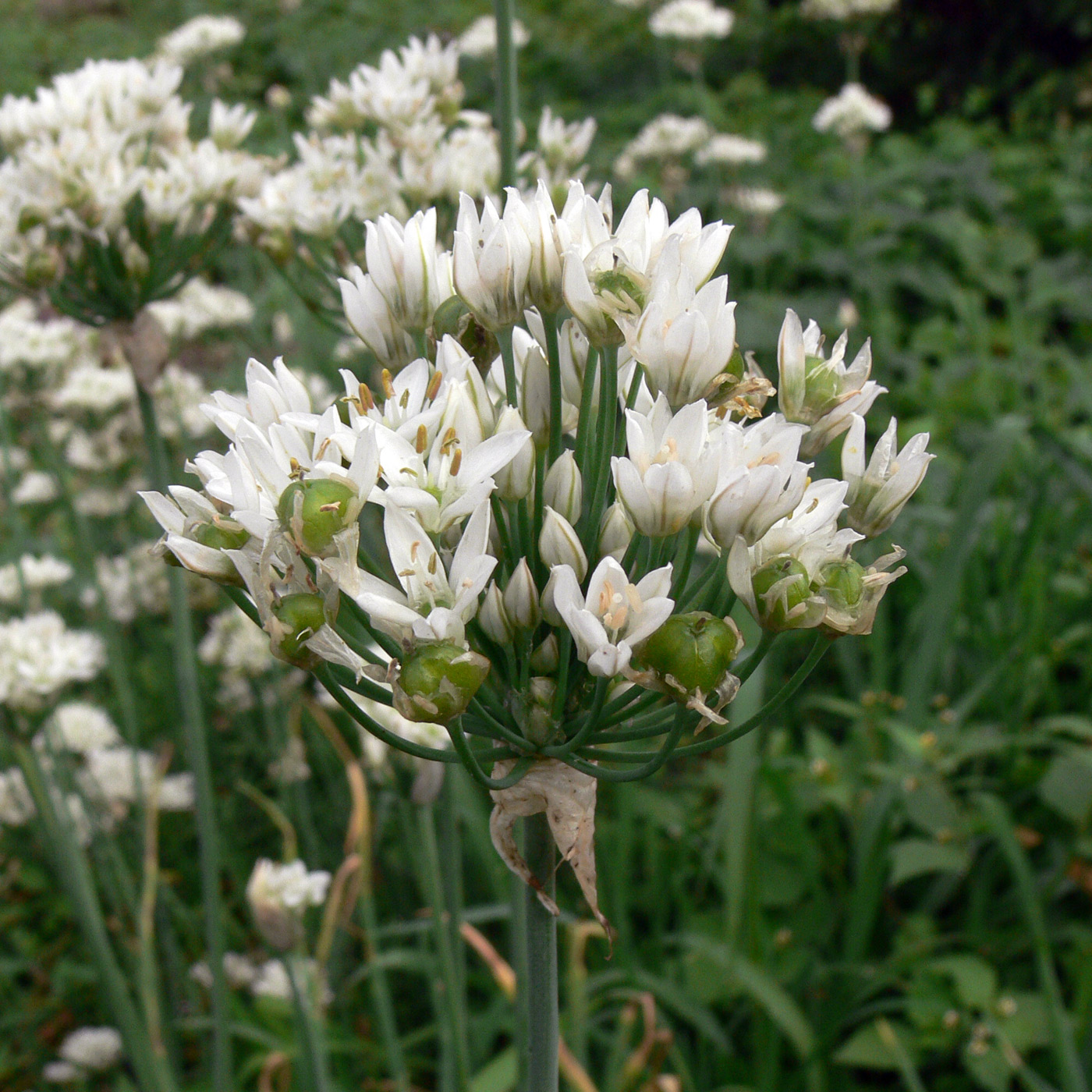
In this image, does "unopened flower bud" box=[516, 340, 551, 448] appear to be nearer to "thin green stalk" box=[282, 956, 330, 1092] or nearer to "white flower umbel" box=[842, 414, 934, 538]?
"white flower umbel" box=[842, 414, 934, 538]

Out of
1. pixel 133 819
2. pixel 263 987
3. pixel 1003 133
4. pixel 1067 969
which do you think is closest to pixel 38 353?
pixel 133 819

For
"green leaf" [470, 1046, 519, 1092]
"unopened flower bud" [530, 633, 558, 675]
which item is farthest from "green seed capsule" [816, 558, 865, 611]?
"green leaf" [470, 1046, 519, 1092]

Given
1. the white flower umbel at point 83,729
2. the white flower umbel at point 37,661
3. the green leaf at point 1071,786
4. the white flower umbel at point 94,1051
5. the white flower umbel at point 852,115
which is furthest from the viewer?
the white flower umbel at point 852,115

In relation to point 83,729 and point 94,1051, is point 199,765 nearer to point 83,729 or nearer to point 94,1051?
point 94,1051

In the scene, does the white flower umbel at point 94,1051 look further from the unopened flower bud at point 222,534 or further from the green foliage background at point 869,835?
the unopened flower bud at point 222,534

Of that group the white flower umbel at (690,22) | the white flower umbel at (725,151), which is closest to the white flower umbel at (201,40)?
the white flower umbel at (690,22)

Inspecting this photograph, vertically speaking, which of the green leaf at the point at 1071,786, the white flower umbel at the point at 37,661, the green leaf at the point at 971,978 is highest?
the white flower umbel at the point at 37,661
